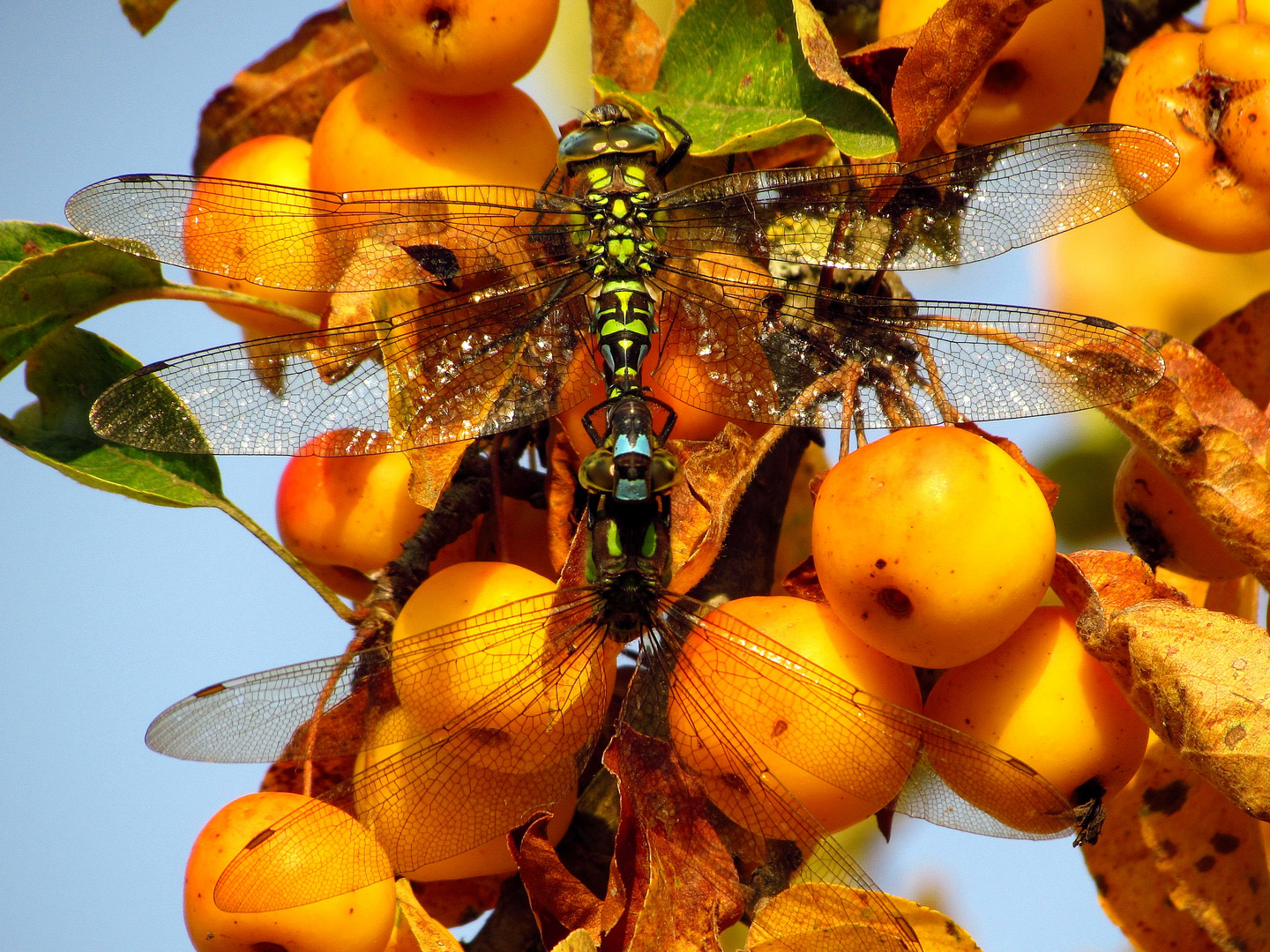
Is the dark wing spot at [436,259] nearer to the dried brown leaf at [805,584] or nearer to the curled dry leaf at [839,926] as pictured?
the dried brown leaf at [805,584]

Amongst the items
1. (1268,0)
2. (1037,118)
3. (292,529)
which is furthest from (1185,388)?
(292,529)

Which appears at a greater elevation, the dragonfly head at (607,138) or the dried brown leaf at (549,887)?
the dragonfly head at (607,138)

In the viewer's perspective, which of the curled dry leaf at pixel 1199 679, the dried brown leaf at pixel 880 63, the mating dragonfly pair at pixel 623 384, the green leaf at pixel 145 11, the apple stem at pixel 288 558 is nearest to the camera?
the curled dry leaf at pixel 1199 679

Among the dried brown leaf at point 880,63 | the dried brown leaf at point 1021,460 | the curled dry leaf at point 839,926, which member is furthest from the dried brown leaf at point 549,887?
the dried brown leaf at point 880,63

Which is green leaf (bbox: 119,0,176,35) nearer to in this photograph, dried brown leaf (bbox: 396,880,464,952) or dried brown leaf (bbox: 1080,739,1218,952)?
dried brown leaf (bbox: 396,880,464,952)

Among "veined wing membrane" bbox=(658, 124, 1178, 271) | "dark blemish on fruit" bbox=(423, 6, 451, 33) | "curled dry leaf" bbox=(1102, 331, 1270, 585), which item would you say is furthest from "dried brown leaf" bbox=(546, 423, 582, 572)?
"curled dry leaf" bbox=(1102, 331, 1270, 585)

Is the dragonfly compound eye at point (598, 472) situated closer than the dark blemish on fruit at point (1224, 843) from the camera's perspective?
Yes

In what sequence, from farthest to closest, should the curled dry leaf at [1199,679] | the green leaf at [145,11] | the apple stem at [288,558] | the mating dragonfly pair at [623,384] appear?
the green leaf at [145,11]
the apple stem at [288,558]
the mating dragonfly pair at [623,384]
the curled dry leaf at [1199,679]
